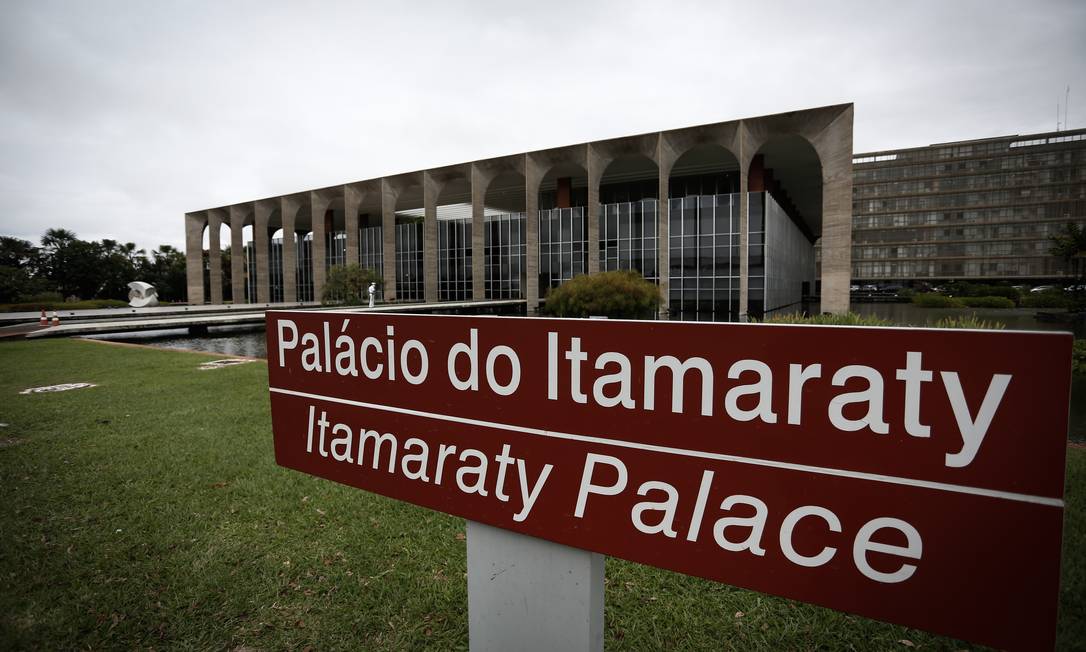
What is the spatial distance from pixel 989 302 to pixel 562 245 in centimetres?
3946

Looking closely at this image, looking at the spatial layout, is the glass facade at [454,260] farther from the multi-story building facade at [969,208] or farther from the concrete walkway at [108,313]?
the multi-story building facade at [969,208]

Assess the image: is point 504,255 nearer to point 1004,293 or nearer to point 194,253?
point 194,253

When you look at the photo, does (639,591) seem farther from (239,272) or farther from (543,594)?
(239,272)

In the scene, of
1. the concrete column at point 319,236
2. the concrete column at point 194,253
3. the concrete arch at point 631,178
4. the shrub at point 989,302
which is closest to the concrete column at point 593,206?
the concrete arch at point 631,178

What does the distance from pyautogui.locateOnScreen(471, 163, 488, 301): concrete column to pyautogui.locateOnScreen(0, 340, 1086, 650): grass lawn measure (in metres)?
34.7

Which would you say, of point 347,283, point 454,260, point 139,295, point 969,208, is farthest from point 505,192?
point 969,208

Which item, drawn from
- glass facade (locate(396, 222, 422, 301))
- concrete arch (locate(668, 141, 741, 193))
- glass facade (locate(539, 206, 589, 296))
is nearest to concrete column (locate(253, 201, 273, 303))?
glass facade (locate(396, 222, 422, 301))

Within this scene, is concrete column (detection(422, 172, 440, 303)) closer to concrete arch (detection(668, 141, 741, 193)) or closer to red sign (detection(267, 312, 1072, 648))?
concrete arch (detection(668, 141, 741, 193))

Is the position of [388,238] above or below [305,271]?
above

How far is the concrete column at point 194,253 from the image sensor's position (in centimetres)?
5919

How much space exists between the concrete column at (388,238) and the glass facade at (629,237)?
19826 millimetres

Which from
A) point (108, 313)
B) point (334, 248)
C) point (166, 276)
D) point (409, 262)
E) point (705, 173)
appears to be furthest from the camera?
point (166, 276)

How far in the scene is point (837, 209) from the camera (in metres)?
28.3

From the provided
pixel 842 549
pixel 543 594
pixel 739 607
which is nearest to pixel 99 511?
pixel 543 594
